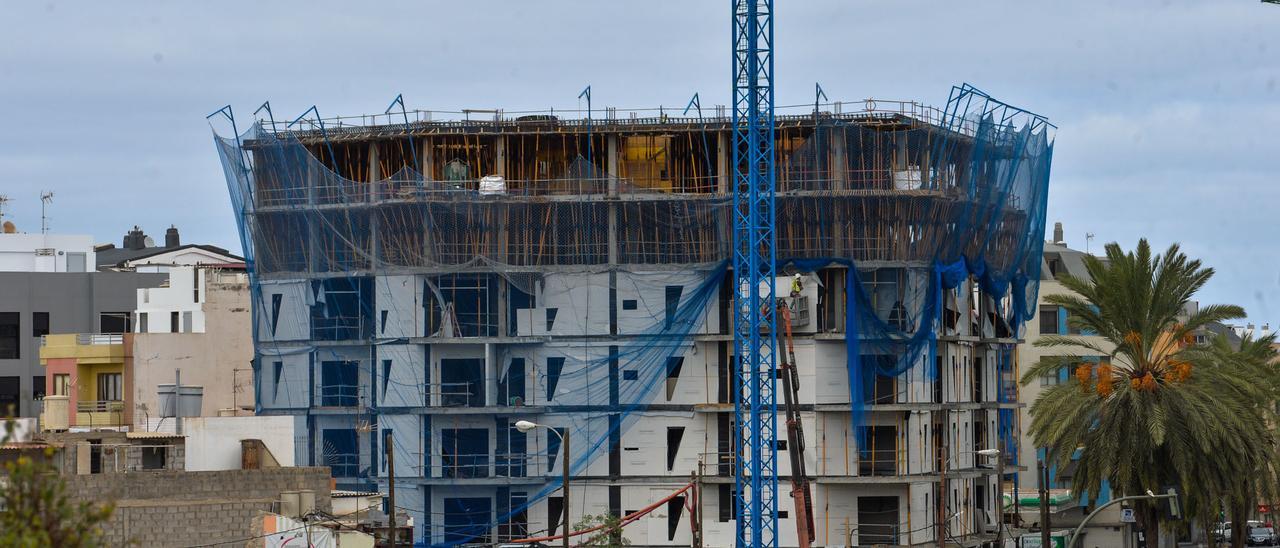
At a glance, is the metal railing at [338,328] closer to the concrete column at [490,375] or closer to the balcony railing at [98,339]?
the concrete column at [490,375]


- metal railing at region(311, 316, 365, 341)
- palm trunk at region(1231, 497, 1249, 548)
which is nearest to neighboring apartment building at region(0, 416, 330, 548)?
metal railing at region(311, 316, 365, 341)

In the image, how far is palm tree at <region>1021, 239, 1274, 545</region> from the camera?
69.1 metres

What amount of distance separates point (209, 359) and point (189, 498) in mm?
36516

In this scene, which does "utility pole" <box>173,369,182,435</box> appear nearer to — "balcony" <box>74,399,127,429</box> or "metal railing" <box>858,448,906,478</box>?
"balcony" <box>74,399,127,429</box>

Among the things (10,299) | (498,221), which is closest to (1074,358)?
(498,221)

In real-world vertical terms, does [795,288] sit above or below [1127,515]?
above

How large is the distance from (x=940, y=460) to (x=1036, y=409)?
42.4 ft

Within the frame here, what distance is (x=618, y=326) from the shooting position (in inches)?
3164

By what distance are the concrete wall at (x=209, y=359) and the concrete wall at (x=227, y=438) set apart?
25.1 metres

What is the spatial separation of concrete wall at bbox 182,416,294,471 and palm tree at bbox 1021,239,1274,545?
23.5 meters

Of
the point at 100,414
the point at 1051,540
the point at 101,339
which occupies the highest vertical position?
the point at 101,339

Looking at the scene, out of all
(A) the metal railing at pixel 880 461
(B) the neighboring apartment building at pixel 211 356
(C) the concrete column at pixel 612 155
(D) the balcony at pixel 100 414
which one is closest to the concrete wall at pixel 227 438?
(C) the concrete column at pixel 612 155

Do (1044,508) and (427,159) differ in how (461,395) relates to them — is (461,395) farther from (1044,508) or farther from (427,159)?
(1044,508)

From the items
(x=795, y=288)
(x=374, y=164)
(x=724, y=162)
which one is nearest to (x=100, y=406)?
(x=374, y=164)
